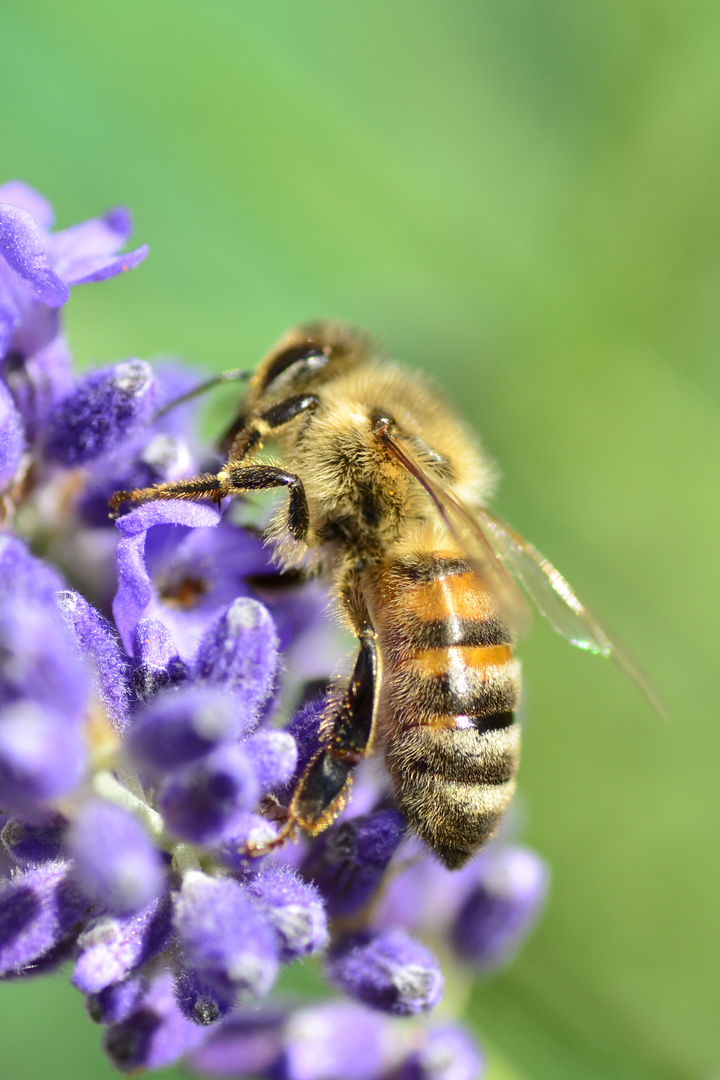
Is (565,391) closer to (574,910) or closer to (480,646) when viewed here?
(574,910)

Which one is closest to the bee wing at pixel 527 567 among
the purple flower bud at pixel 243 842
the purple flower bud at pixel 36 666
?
the purple flower bud at pixel 243 842

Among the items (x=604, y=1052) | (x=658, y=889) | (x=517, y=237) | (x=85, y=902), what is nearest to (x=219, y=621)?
(x=85, y=902)

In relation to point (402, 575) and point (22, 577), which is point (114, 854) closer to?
point (22, 577)

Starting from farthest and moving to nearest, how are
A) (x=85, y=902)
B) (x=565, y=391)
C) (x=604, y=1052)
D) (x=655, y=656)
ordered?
1. (x=565, y=391)
2. (x=655, y=656)
3. (x=604, y=1052)
4. (x=85, y=902)

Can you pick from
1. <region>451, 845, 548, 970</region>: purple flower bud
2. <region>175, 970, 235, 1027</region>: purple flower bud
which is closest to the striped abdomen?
<region>175, 970, 235, 1027</region>: purple flower bud

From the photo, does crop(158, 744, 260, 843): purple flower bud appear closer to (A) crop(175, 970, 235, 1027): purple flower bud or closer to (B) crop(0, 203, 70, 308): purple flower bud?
(A) crop(175, 970, 235, 1027): purple flower bud

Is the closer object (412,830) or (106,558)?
(412,830)

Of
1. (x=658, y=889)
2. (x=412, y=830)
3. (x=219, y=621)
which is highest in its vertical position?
(x=219, y=621)
